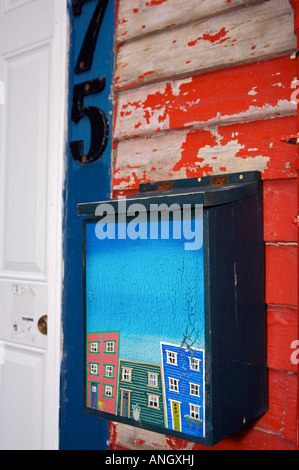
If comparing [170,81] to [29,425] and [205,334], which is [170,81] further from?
[29,425]

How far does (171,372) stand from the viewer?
3.54ft

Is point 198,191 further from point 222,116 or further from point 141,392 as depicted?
point 141,392

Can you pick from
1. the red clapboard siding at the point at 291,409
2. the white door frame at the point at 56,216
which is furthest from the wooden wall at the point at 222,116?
the white door frame at the point at 56,216

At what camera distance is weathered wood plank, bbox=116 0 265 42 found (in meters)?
1.39

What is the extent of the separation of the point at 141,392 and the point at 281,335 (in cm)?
43

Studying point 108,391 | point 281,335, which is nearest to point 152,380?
point 108,391

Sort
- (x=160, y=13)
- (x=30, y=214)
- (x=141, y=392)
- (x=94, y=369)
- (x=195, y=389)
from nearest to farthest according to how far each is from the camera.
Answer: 1. (x=195, y=389)
2. (x=141, y=392)
3. (x=94, y=369)
4. (x=160, y=13)
5. (x=30, y=214)

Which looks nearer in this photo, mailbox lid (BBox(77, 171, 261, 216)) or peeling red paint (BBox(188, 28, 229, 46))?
mailbox lid (BBox(77, 171, 261, 216))

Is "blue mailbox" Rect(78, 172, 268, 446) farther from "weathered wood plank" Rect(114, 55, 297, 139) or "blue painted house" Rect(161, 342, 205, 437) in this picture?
"weathered wood plank" Rect(114, 55, 297, 139)

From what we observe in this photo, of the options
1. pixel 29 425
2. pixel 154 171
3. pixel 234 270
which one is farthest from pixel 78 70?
pixel 29 425

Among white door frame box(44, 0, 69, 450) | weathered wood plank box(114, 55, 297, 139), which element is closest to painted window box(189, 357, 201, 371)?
weathered wood plank box(114, 55, 297, 139)

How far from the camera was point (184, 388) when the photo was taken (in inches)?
41.4

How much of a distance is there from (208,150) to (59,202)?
714 millimetres

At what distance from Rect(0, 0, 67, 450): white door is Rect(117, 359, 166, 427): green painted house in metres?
0.69
